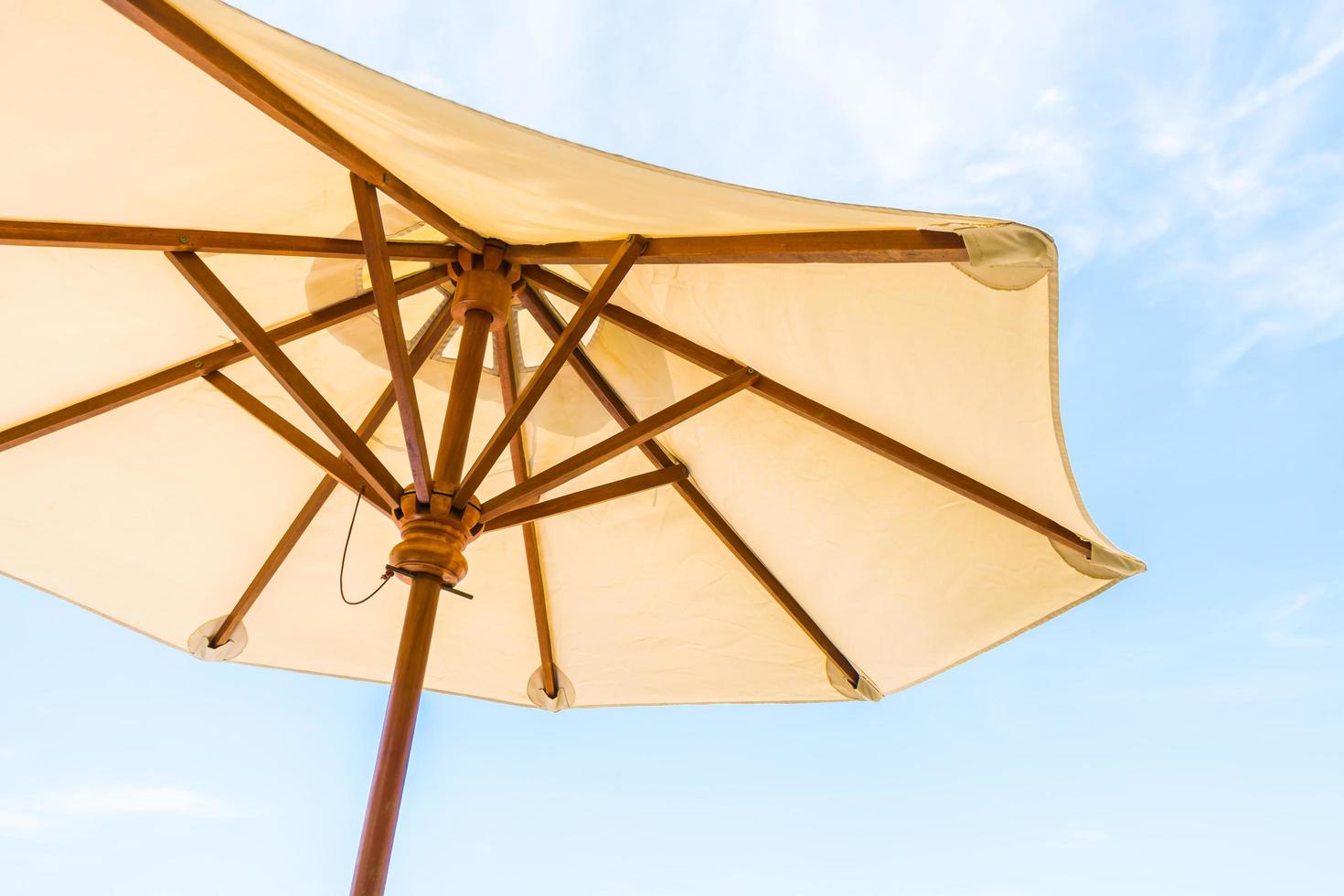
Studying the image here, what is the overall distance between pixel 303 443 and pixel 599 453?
3.15ft

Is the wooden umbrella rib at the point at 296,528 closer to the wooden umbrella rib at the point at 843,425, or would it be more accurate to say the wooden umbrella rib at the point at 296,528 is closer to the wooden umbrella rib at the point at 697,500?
the wooden umbrella rib at the point at 697,500

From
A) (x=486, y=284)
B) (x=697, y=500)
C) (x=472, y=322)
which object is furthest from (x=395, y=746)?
(x=697, y=500)

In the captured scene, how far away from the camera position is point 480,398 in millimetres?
3773

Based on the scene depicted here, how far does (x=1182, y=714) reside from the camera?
10.0 meters

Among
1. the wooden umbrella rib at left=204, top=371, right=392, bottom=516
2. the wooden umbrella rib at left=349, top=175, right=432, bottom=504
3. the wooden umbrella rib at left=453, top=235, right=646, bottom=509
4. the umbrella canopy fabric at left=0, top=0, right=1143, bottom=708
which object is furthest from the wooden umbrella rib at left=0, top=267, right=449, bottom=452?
the wooden umbrella rib at left=453, top=235, right=646, bottom=509

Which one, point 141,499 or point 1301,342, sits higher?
point 1301,342

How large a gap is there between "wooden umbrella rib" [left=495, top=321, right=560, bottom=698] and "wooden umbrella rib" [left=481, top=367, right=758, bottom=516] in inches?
27.9

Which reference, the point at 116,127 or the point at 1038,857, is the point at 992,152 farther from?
the point at 116,127

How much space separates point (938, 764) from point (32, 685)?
377 inches

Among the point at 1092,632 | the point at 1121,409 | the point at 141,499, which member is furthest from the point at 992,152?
the point at 141,499

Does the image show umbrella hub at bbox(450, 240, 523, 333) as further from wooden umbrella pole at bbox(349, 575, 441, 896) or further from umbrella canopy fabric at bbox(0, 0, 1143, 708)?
wooden umbrella pole at bbox(349, 575, 441, 896)

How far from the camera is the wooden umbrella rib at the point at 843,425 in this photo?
2.75 metres

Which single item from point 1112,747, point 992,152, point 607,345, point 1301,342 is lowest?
point 607,345

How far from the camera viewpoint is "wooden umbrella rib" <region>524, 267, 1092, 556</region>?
108 inches
